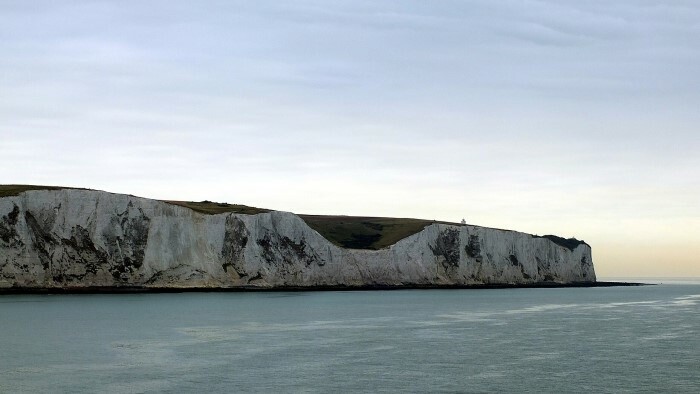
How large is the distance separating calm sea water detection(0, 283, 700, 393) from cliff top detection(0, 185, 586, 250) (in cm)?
3832

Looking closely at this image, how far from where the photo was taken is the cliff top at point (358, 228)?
96875 millimetres

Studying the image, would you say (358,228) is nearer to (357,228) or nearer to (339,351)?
(357,228)

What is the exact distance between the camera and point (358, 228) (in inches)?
4973

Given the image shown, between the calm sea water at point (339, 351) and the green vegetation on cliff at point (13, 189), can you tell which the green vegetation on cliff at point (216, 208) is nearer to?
the green vegetation on cliff at point (13, 189)

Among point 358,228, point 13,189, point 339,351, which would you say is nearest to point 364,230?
point 358,228

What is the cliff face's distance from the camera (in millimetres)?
74188

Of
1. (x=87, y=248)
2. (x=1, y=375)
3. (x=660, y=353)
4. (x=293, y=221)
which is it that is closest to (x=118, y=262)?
(x=87, y=248)

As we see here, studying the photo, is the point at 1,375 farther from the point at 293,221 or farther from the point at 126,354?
the point at 293,221

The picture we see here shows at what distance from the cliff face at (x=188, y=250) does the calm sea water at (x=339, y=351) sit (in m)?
15.9


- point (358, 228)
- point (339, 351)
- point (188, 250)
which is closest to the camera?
point (339, 351)

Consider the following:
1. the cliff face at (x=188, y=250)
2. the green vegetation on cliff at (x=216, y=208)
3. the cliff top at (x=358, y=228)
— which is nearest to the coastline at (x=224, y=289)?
the cliff face at (x=188, y=250)

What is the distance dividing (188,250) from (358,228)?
154 ft

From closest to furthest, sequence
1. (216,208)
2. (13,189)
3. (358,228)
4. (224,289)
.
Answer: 1. (13,189)
2. (224,289)
3. (216,208)
4. (358,228)

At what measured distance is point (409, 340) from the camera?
128 ft
